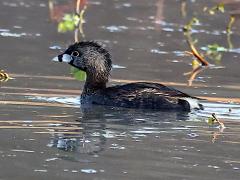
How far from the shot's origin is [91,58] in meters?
13.1

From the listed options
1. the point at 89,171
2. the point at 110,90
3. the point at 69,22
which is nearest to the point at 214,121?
the point at 110,90

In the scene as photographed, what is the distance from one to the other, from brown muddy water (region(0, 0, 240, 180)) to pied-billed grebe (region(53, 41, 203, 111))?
0.27 m

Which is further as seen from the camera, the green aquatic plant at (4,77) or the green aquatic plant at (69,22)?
the green aquatic plant at (69,22)

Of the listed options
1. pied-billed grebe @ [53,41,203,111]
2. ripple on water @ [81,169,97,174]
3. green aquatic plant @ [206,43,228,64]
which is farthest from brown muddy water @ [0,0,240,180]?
pied-billed grebe @ [53,41,203,111]

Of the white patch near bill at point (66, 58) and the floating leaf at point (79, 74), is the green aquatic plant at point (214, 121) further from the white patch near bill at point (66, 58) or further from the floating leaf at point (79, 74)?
the floating leaf at point (79, 74)

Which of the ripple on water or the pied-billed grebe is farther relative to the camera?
the pied-billed grebe

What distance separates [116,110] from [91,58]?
1469 mm

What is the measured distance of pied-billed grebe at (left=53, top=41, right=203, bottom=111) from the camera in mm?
11969

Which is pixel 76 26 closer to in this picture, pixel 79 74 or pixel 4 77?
pixel 79 74

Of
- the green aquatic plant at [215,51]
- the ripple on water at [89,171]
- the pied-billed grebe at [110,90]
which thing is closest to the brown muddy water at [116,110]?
the ripple on water at [89,171]

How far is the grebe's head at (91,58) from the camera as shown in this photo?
513 inches

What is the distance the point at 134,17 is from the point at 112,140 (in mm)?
11867

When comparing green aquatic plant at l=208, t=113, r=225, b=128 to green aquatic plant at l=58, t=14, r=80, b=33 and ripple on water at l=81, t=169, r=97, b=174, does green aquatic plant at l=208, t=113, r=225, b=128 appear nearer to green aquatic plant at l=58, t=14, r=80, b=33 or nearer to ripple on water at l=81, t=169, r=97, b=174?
ripple on water at l=81, t=169, r=97, b=174

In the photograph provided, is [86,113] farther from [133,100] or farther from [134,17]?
[134,17]
